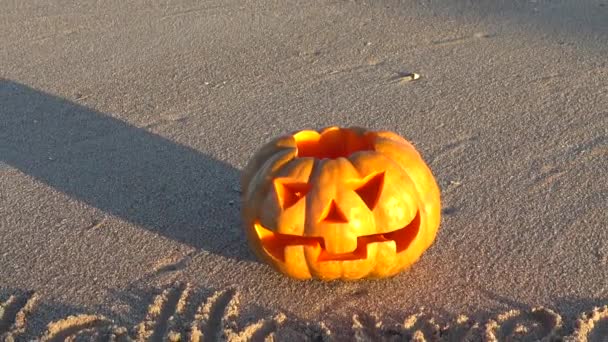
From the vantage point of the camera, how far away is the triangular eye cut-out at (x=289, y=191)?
3.30 meters

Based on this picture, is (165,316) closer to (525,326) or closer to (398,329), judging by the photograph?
(398,329)

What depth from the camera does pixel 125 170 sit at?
14.8 ft

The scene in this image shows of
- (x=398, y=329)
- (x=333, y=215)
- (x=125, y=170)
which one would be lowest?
(x=125, y=170)

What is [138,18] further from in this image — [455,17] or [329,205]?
[329,205]

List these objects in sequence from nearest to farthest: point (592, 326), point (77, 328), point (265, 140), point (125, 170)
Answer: point (592, 326)
point (77, 328)
point (125, 170)
point (265, 140)

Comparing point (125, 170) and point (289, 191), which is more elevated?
point (289, 191)

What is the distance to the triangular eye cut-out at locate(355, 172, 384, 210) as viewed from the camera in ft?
10.8

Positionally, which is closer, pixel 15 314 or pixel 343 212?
pixel 343 212

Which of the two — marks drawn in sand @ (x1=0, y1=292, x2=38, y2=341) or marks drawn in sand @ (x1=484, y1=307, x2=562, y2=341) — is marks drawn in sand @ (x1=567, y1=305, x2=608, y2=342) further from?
marks drawn in sand @ (x1=0, y1=292, x2=38, y2=341)

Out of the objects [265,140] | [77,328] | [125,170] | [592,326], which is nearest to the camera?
[592,326]

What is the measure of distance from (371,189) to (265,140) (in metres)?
1.53

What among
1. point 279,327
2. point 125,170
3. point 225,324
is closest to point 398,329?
point 279,327

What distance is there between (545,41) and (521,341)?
331 centimetres

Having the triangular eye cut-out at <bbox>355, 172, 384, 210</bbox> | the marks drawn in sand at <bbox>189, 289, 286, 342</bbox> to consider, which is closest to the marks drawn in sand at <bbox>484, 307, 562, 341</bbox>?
the triangular eye cut-out at <bbox>355, 172, 384, 210</bbox>
